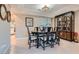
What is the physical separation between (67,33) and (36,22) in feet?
6.10

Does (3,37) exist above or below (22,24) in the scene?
below

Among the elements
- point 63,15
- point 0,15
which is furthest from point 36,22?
point 0,15

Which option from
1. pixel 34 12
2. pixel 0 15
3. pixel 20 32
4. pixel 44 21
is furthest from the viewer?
pixel 20 32

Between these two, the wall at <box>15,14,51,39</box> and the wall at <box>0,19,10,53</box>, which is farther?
the wall at <box>15,14,51,39</box>

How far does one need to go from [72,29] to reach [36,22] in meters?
2.00

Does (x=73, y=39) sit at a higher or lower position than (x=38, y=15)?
lower

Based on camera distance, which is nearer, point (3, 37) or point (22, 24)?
point (3, 37)

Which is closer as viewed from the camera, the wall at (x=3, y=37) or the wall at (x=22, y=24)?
the wall at (x=3, y=37)

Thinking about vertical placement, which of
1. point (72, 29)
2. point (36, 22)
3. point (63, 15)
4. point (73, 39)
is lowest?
point (73, 39)

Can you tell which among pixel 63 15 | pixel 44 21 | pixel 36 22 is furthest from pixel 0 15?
pixel 63 15
